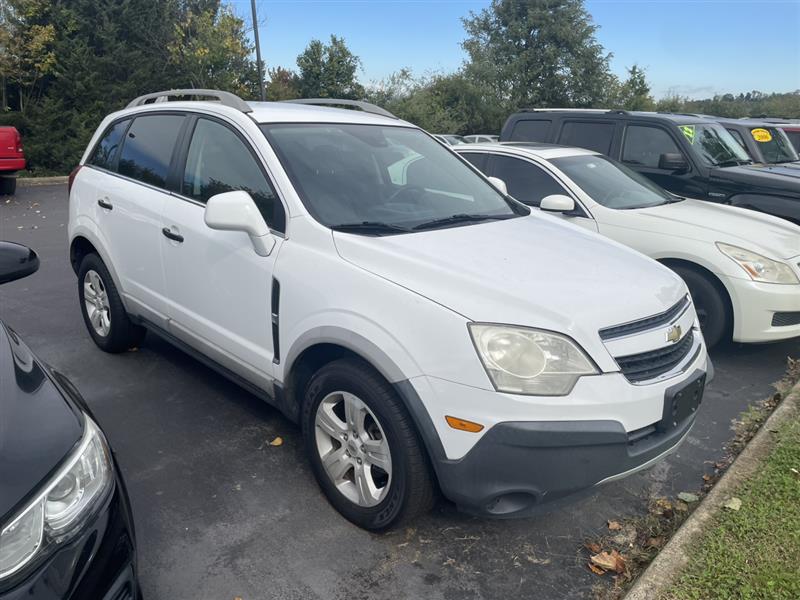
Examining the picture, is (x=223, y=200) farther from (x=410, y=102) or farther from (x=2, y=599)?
(x=410, y=102)

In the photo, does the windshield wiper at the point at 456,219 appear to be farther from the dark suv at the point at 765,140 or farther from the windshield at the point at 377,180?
the dark suv at the point at 765,140

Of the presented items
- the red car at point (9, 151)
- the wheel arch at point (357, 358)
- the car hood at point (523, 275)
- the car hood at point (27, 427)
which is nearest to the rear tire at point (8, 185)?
the red car at point (9, 151)

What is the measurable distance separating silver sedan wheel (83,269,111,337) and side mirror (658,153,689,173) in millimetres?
5496

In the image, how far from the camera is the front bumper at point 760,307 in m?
4.67

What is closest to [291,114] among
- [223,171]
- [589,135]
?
[223,171]

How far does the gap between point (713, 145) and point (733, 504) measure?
5370mm

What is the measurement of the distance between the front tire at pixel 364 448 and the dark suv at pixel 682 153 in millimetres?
5346

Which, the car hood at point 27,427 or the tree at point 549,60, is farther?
the tree at point 549,60

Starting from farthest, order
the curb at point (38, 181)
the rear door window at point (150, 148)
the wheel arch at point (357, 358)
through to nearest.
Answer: the curb at point (38, 181)
the rear door window at point (150, 148)
the wheel arch at point (357, 358)

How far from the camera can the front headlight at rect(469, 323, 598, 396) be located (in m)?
2.34

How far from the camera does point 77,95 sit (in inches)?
720

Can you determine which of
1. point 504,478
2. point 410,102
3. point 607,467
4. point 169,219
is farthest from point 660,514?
point 410,102

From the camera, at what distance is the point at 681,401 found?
2668mm

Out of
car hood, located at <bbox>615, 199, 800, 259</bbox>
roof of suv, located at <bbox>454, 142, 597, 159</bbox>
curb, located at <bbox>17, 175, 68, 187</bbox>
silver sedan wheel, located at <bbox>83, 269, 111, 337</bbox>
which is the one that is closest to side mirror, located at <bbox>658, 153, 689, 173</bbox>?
roof of suv, located at <bbox>454, 142, 597, 159</bbox>
